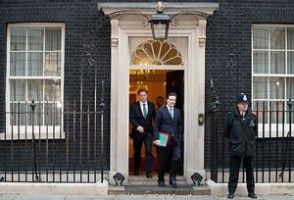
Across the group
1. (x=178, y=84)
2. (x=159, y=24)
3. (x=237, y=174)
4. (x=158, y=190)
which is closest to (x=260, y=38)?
(x=178, y=84)

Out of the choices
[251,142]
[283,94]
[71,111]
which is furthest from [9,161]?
[283,94]

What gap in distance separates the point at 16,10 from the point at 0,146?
2.85 meters

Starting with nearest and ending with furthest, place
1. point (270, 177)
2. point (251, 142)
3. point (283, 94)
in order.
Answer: point (251, 142), point (270, 177), point (283, 94)

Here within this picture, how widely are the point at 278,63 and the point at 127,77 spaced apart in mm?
3398

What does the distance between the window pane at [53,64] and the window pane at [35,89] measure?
287 millimetres

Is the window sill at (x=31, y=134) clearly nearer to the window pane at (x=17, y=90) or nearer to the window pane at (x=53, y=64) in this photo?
the window pane at (x=17, y=90)

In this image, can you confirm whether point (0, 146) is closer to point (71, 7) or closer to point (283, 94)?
point (71, 7)

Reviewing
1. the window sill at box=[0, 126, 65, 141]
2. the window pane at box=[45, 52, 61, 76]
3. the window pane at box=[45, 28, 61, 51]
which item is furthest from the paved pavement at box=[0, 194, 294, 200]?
the window pane at box=[45, 28, 61, 51]

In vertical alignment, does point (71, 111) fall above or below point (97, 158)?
above

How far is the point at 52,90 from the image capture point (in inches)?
494

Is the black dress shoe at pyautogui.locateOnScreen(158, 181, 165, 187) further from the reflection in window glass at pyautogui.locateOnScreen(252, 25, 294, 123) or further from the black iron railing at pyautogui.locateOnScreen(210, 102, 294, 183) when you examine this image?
the reflection in window glass at pyautogui.locateOnScreen(252, 25, 294, 123)

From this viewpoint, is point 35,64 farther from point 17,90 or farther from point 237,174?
point 237,174

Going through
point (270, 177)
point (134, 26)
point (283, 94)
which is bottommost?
point (270, 177)

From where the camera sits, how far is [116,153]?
39.3ft
